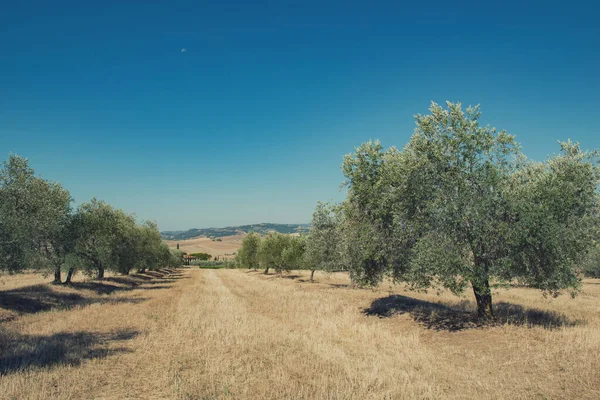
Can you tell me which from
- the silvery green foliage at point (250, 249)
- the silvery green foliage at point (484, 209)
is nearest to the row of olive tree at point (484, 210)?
the silvery green foliage at point (484, 209)

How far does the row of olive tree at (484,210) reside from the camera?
17.4 metres

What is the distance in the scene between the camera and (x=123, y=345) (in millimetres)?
16672

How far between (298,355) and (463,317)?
12594 mm

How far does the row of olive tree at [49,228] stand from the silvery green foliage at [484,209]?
109 feet

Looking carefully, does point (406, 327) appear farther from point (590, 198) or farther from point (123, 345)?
point (123, 345)

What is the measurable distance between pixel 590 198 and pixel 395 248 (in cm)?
1152

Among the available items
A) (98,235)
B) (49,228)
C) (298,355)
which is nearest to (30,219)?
(49,228)

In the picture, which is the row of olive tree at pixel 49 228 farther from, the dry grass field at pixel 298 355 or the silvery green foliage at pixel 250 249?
the silvery green foliage at pixel 250 249

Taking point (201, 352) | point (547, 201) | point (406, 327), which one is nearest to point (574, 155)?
point (547, 201)

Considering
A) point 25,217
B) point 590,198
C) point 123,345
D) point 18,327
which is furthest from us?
point 25,217

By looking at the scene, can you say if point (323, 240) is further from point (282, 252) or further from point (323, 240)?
point (282, 252)

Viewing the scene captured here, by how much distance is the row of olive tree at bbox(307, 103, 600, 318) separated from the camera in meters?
17.4

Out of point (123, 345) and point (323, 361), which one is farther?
point (123, 345)

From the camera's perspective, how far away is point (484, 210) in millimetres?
18000
